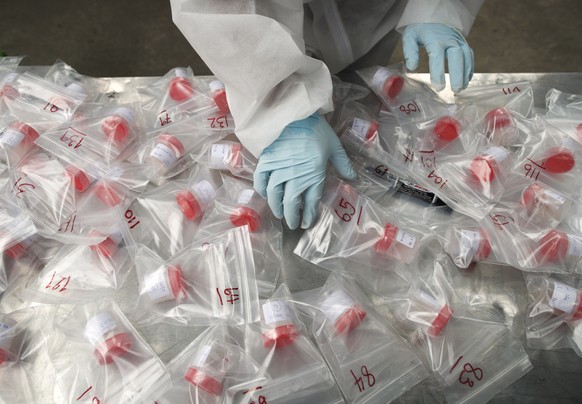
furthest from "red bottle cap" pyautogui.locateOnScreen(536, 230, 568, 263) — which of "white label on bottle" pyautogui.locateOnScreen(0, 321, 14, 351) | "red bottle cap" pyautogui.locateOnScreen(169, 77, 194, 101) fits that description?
"white label on bottle" pyautogui.locateOnScreen(0, 321, 14, 351)

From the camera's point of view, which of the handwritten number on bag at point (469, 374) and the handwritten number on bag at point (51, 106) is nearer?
the handwritten number on bag at point (469, 374)

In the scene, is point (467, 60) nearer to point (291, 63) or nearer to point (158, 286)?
point (291, 63)

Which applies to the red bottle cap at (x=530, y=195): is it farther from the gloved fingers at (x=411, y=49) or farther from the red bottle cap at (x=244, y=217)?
the red bottle cap at (x=244, y=217)

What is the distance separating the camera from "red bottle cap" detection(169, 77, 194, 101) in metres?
1.53

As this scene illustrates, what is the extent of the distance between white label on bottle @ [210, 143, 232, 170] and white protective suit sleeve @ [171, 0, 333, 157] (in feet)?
0.57

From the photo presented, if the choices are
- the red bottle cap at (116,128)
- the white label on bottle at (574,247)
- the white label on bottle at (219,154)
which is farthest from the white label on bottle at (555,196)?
the red bottle cap at (116,128)

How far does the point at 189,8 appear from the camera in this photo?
103cm

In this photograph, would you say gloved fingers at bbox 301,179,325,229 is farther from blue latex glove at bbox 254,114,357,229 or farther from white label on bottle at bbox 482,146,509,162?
white label on bottle at bbox 482,146,509,162

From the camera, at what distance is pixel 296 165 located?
1201mm

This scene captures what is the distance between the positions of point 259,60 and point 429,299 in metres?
0.76

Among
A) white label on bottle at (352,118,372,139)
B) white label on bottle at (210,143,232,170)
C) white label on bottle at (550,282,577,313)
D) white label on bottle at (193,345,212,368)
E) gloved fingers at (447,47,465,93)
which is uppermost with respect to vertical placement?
gloved fingers at (447,47,465,93)

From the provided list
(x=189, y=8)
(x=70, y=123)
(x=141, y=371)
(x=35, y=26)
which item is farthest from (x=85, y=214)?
(x=35, y=26)

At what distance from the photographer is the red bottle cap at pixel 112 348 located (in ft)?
3.60

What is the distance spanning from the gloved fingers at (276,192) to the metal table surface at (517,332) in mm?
105
